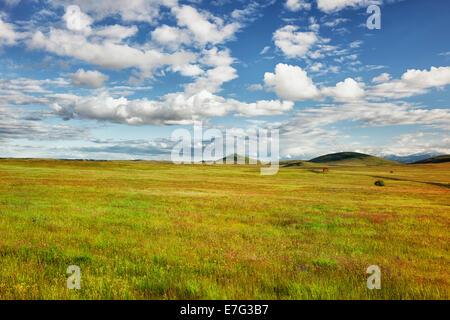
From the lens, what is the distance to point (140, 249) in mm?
8750

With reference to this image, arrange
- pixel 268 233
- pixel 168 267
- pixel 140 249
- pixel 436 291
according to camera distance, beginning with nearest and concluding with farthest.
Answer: pixel 436 291, pixel 168 267, pixel 140 249, pixel 268 233

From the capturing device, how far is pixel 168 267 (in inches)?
277

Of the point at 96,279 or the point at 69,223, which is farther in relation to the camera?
the point at 69,223

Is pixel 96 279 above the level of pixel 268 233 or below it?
above
